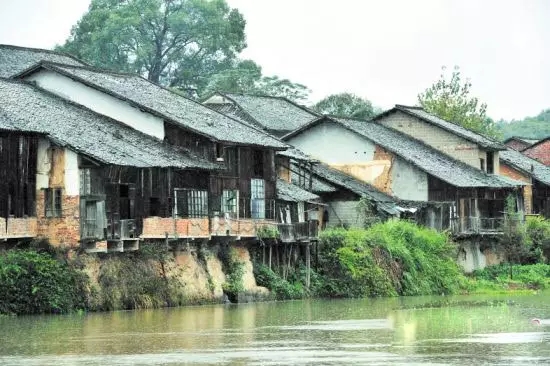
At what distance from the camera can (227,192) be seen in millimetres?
62156

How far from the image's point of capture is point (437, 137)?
275ft

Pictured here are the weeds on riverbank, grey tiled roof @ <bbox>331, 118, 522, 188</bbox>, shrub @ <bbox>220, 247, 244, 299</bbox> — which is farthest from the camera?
grey tiled roof @ <bbox>331, 118, 522, 188</bbox>

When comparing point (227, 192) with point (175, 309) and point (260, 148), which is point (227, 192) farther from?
point (175, 309)

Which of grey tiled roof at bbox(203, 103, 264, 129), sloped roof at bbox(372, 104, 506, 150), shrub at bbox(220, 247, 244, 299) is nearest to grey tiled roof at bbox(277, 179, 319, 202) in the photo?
shrub at bbox(220, 247, 244, 299)

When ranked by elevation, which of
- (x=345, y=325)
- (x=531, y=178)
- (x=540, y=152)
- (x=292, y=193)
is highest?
(x=540, y=152)

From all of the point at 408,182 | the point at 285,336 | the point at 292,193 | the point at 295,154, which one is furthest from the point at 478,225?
the point at 285,336

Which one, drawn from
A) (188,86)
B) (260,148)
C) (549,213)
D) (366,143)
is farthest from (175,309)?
(188,86)

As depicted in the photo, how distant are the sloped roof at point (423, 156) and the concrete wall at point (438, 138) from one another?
703 millimetres

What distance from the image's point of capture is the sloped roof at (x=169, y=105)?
60.9 meters

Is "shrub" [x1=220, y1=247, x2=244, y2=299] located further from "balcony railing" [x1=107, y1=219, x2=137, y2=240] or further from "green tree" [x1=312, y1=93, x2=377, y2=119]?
"green tree" [x1=312, y1=93, x2=377, y2=119]

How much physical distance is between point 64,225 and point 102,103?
1012 centimetres

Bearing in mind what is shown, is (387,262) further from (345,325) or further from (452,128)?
(345,325)

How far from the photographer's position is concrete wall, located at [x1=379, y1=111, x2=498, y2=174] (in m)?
83.5

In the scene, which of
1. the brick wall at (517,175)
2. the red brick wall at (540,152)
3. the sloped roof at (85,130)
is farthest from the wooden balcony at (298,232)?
the red brick wall at (540,152)
